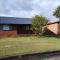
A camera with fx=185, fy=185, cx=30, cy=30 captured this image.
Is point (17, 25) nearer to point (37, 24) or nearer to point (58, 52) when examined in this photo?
point (37, 24)

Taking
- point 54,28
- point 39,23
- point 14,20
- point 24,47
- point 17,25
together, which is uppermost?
point 14,20

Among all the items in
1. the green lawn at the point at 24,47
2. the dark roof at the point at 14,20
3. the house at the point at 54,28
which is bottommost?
the green lawn at the point at 24,47

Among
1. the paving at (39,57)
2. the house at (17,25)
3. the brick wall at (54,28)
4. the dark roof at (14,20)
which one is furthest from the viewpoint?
the dark roof at (14,20)

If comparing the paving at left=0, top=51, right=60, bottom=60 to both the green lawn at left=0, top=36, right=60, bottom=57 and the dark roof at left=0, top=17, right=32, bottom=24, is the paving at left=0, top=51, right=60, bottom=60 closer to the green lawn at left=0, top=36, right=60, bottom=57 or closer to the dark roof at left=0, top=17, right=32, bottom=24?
the green lawn at left=0, top=36, right=60, bottom=57

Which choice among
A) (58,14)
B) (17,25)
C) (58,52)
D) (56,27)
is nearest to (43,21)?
(56,27)

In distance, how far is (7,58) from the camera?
9.97m

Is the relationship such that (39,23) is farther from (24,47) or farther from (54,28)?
(24,47)

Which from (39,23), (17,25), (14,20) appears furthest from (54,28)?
(14,20)

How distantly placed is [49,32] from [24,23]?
22.9 ft

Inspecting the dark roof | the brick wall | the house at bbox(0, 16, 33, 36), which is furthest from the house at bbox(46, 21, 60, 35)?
the dark roof

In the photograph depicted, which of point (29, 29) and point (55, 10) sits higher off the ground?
point (55, 10)

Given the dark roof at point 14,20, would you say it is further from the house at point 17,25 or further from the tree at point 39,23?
the tree at point 39,23

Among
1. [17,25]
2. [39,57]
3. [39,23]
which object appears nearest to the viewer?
[39,57]

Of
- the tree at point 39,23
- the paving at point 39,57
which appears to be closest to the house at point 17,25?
the tree at point 39,23
